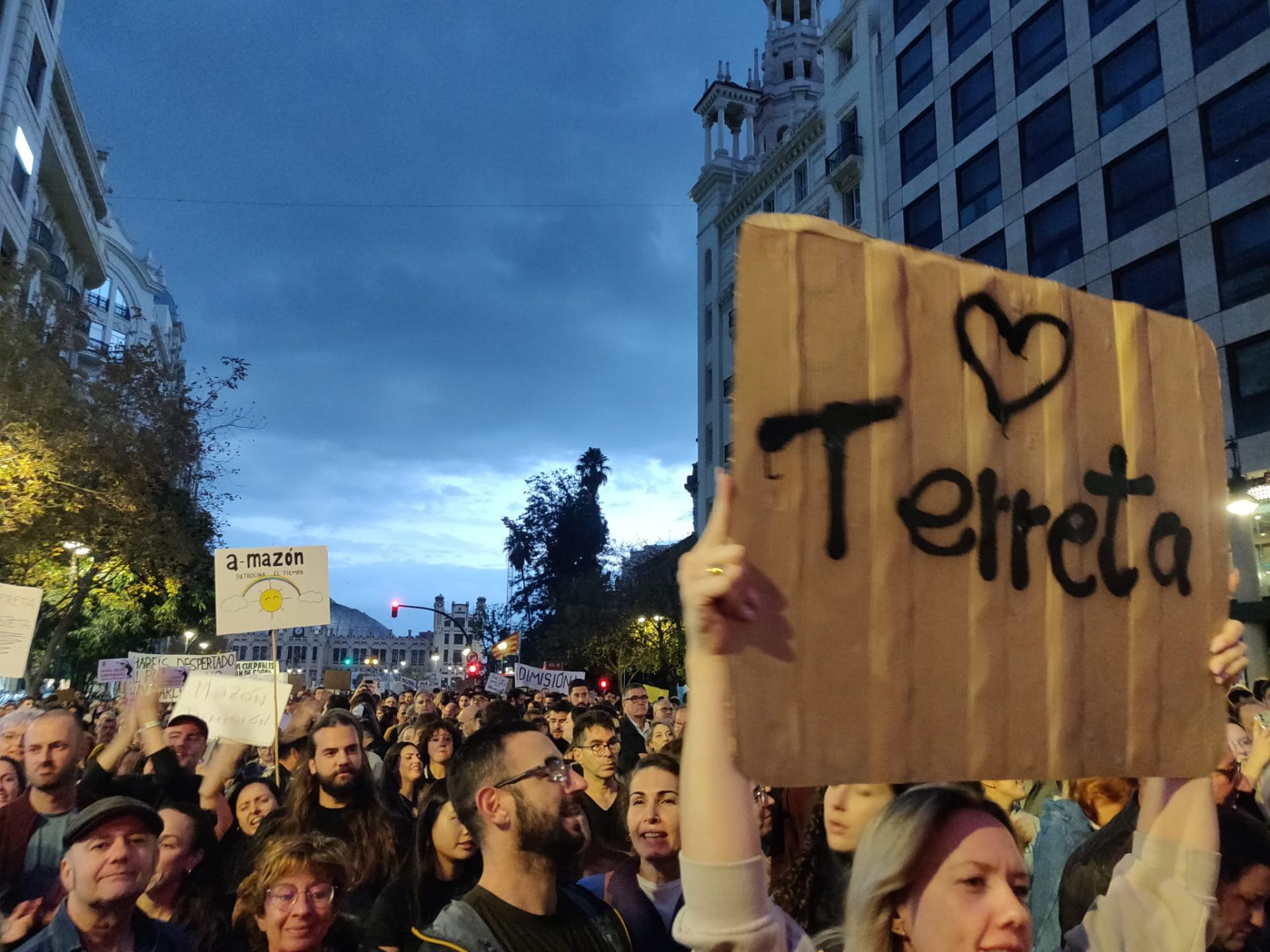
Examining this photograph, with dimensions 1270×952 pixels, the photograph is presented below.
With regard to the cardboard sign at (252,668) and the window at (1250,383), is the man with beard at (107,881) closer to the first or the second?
the cardboard sign at (252,668)

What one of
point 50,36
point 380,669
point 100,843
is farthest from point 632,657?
point 380,669

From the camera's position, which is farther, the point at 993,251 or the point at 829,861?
the point at 993,251

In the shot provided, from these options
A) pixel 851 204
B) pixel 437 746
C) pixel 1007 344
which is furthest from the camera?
pixel 851 204

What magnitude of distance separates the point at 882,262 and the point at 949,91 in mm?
28154

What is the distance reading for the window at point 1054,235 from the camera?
22.1 m

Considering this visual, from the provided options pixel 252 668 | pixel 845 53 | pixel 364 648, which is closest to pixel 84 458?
pixel 252 668

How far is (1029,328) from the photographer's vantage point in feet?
6.62

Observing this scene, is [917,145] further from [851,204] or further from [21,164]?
[21,164]

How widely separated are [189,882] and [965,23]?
94.1 ft

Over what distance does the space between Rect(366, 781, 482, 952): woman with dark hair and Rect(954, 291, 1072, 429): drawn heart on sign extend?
2.58 meters

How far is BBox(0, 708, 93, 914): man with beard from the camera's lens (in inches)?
161

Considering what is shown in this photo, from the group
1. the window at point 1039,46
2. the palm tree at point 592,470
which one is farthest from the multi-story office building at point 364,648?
the window at point 1039,46

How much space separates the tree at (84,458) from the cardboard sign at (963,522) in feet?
53.0

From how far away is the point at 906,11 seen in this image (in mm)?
29219
